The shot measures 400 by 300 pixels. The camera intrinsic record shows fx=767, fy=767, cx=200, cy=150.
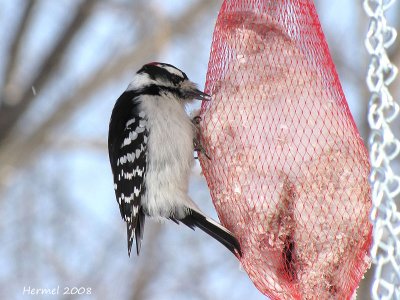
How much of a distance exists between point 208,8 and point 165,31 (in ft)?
2.15

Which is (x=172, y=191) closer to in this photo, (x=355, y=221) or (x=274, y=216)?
(x=274, y=216)

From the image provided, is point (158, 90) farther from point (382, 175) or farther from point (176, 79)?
point (382, 175)

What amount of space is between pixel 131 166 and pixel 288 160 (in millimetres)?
937

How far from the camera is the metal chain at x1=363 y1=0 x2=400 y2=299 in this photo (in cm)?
182

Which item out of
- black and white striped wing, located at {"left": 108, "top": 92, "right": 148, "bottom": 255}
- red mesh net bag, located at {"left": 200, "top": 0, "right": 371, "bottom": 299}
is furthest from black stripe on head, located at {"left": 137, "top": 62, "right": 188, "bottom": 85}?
red mesh net bag, located at {"left": 200, "top": 0, "right": 371, "bottom": 299}

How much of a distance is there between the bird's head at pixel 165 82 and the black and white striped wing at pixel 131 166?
110 mm

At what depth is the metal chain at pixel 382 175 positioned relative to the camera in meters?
1.82

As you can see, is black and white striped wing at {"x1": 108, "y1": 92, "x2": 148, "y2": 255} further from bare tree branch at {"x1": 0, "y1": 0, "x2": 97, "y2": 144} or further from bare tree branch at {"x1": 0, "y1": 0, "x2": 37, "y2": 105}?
bare tree branch at {"x1": 0, "y1": 0, "x2": 37, "y2": 105}

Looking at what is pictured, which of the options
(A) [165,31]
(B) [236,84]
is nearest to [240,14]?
(B) [236,84]

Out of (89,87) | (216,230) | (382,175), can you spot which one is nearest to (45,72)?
(89,87)

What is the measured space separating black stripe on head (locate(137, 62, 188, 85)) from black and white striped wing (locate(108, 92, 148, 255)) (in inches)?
6.7

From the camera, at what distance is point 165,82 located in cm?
357

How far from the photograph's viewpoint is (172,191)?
3.46 m

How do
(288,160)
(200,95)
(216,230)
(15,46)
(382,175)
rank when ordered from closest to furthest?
(382,175), (288,160), (216,230), (200,95), (15,46)
